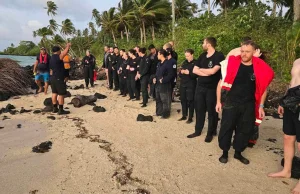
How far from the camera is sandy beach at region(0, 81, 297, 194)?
11.1ft

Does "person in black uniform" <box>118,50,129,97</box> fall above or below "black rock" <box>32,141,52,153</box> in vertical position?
above

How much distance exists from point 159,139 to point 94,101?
4438 millimetres

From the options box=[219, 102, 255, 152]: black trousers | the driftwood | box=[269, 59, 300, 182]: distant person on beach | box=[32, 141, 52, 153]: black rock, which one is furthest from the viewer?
the driftwood

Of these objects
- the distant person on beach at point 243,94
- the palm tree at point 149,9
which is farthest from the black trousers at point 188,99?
the palm tree at point 149,9

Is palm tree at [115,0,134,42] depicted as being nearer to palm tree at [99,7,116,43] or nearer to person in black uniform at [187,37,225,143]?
palm tree at [99,7,116,43]

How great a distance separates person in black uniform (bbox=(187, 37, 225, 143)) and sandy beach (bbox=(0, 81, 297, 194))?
1.36 ft

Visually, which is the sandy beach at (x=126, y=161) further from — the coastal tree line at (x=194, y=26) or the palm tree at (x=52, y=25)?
the palm tree at (x=52, y=25)

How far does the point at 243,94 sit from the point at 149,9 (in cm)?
2468

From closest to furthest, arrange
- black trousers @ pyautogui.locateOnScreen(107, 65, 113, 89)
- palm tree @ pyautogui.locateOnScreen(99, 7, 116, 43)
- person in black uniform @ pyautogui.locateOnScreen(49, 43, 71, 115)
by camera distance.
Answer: person in black uniform @ pyautogui.locateOnScreen(49, 43, 71, 115), black trousers @ pyautogui.locateOnScreen(107, 65, 113, 89), palm tree @ pyautogui.locateOnScreen(99, 7, 116, 43)

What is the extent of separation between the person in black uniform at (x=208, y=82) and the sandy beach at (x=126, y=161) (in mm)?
414

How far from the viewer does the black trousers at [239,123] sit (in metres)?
3.86

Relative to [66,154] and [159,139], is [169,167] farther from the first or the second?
[66,154]

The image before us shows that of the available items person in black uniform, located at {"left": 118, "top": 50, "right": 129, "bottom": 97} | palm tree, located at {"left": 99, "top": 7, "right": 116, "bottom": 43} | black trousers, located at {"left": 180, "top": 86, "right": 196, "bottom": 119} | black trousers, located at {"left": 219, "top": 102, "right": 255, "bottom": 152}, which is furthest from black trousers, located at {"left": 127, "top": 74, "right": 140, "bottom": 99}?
palm tree, located at {"left": 99, "top": 7, "right": 116, "bottom": 43}

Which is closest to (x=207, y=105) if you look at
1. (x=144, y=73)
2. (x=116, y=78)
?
(x=144, y=73)
